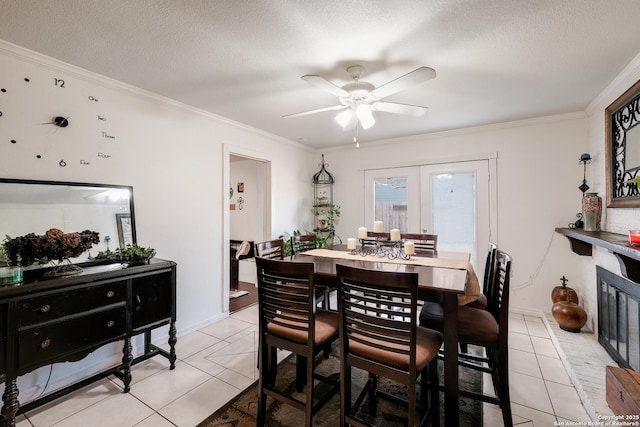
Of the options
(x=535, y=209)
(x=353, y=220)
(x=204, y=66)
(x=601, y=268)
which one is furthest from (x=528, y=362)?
(x=204, y=66)

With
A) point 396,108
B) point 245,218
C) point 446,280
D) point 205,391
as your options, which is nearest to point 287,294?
point 446,280

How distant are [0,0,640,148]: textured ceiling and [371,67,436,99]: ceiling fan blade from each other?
27 cm

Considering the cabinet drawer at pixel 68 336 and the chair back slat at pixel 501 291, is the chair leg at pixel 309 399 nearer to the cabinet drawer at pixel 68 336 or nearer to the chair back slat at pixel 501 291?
the chair back slat at pixel 501 291

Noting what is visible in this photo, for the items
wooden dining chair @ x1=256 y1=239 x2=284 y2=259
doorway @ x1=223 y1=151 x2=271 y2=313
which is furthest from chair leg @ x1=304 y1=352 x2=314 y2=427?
doorway @ x1=223 y1=151 x2=271 y2=313

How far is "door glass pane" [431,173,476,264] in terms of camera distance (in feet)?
12.7

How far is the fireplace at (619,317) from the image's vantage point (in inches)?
77.2

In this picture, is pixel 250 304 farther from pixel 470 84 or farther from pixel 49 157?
pixel 470 84

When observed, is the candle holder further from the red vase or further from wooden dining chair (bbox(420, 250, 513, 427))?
the red vase

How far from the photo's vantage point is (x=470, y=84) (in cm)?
252

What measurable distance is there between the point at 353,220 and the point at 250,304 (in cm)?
211

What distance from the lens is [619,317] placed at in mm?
2199

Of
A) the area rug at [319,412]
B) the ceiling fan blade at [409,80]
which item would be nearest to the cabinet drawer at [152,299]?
the area rug at [319,412]

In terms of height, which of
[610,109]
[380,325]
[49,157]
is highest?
[610,109]

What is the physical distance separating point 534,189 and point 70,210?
479cm
